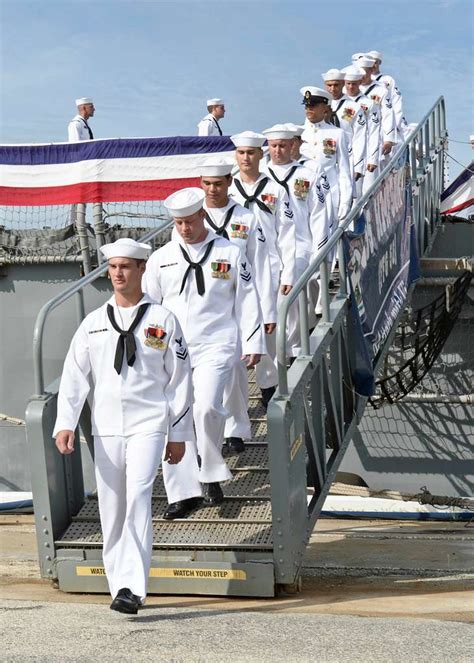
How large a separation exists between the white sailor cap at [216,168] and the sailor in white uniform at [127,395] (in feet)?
5.20

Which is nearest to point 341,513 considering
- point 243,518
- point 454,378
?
point 454,378

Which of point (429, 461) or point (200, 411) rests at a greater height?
point (200, 411)

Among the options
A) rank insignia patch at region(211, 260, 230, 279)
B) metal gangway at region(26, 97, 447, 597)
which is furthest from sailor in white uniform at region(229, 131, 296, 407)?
rank insignia patch at region(211, 260, 230, 279)

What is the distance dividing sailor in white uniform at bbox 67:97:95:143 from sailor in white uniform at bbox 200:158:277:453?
7.68m

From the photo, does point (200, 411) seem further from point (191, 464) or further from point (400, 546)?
point (400, 546)

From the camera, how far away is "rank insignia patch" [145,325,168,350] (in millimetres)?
7000

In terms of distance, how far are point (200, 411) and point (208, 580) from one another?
106 cm

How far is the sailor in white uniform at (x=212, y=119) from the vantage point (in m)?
16.7

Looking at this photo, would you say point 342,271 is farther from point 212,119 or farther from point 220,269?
point 212,119

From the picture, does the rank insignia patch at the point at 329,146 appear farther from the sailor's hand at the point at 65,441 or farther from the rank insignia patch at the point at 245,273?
the sailor's hand at the point at 65,441

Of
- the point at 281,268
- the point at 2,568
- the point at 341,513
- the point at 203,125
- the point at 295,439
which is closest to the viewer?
the point at 295,439

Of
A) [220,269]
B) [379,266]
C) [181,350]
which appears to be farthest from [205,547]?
[379,266]

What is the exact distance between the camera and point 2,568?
889 centimetres

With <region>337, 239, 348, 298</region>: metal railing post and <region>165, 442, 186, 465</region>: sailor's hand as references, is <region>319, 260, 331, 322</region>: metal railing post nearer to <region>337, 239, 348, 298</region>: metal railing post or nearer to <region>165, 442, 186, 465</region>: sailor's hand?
<region>337, 239, 348, 298</region>: metal railing post
